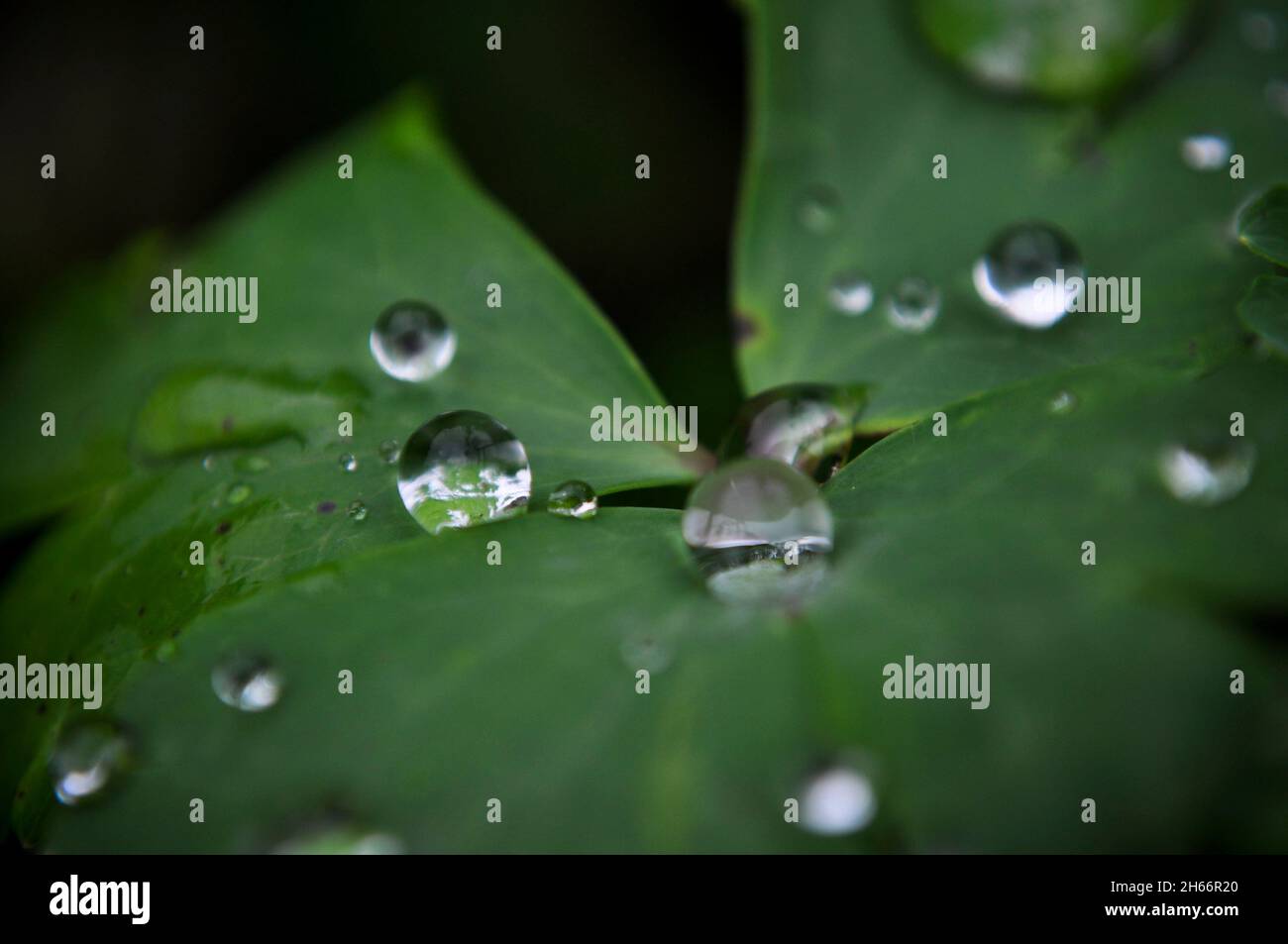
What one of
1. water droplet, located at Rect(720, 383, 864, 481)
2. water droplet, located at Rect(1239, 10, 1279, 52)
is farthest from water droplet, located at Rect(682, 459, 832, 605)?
water droplet, located at Rect(1239, 10, 1279, 52)

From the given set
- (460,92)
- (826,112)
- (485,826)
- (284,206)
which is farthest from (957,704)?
(460,92)

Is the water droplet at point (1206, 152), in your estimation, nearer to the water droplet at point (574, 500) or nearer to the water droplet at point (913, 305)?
the water droplet at point (913, 305)

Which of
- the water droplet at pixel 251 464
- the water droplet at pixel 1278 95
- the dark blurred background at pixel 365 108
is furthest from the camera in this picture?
the dark blurred background at pixel 365 108

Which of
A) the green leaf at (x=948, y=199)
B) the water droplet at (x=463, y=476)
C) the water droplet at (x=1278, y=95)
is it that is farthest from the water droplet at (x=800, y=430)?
the water droplet at (x=1278, y=95)

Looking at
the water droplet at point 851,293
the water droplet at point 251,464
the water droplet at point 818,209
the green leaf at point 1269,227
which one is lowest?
the water droplet at point 251,464

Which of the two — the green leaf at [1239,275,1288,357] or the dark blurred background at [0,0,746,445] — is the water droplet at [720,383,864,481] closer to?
the green leaf at [1239,275,1288,357]

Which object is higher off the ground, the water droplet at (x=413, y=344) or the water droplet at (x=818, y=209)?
the water droplet at (x=818, y=209)
